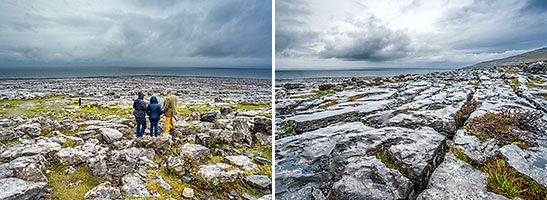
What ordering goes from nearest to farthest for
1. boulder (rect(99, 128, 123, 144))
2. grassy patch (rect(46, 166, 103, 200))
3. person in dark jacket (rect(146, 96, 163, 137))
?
grassy patch (rect(46, 166, 103, 200)) → boulder (rect(99, 128, 123, 144)) → person in dark jacket (rect(146, 96, 163, 137))

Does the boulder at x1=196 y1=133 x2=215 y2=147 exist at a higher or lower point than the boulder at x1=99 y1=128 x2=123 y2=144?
lower

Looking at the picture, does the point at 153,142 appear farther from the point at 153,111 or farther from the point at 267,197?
the point at 267,197

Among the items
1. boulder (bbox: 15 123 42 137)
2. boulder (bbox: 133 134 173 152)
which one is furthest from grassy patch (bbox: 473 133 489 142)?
boulder (bbox: 15 123 42 137)

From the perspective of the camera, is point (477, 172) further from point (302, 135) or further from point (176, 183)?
point (176, 183)

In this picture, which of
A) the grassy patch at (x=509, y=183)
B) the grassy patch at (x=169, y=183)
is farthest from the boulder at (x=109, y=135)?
the grassy patch at (x=509, y=183)

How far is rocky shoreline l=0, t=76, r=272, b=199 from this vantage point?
2.29 meters

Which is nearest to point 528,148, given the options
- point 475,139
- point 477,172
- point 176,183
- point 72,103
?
point 475,139

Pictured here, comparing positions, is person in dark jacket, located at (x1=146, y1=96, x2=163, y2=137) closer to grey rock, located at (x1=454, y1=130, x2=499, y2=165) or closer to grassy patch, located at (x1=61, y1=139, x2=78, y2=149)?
grassy patch, located at (x1=61, y1=139, x2=78, y2=149)

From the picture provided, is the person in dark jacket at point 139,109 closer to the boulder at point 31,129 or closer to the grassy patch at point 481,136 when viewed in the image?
the boulder at point 31,129

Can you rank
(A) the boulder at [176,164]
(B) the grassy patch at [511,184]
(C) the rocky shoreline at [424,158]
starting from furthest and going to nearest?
(A) the boulder at [176,164] < (C) the rocky shoreline at [424,158] < (B) the grassy patch at [511,184]

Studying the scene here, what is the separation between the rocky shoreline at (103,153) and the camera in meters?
2.29

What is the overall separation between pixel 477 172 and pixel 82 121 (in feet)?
17.1

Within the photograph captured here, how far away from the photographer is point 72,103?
3.47 metres

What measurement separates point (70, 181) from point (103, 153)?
1.62 feet
